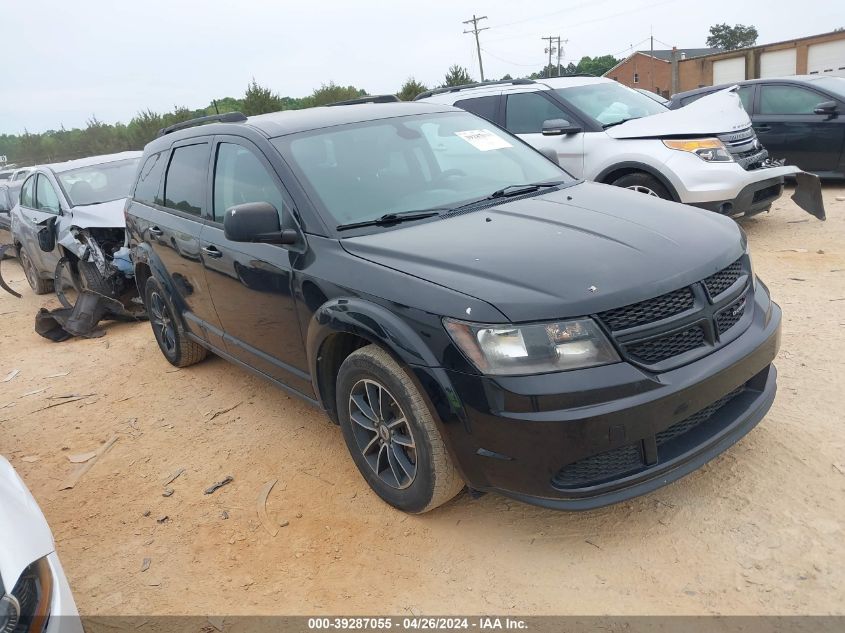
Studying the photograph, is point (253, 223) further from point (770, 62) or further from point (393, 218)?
point (770, 62)

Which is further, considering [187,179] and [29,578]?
[187,179]

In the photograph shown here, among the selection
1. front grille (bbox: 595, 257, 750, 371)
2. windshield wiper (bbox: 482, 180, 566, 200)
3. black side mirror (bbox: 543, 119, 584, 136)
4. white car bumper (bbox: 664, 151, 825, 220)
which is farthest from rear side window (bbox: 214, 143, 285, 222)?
white car bumper (bbox: 664, 151, 825, 220)

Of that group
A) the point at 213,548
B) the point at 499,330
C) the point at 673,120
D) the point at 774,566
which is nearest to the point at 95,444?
the point at 213,548

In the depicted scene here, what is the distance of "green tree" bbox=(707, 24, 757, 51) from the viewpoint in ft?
274

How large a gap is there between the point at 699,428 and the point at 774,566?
56 cm

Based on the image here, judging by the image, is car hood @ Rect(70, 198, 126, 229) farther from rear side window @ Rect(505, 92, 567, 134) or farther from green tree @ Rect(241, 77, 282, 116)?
green tree @ Rect(241, 77, 282, 116)

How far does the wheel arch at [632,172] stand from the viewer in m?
6.48

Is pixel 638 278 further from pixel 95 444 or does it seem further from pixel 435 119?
pixel 95 444

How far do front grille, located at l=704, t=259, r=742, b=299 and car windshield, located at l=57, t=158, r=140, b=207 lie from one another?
6.93 m

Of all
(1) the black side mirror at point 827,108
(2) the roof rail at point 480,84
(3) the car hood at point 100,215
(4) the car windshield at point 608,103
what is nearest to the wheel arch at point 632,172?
(4) the car windshield at point 608,103

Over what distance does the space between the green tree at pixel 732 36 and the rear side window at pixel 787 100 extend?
85.9 metres

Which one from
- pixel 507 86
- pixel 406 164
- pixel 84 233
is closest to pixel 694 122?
pixel 507 86

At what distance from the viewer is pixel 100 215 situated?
7355mm

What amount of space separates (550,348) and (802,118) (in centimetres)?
824
